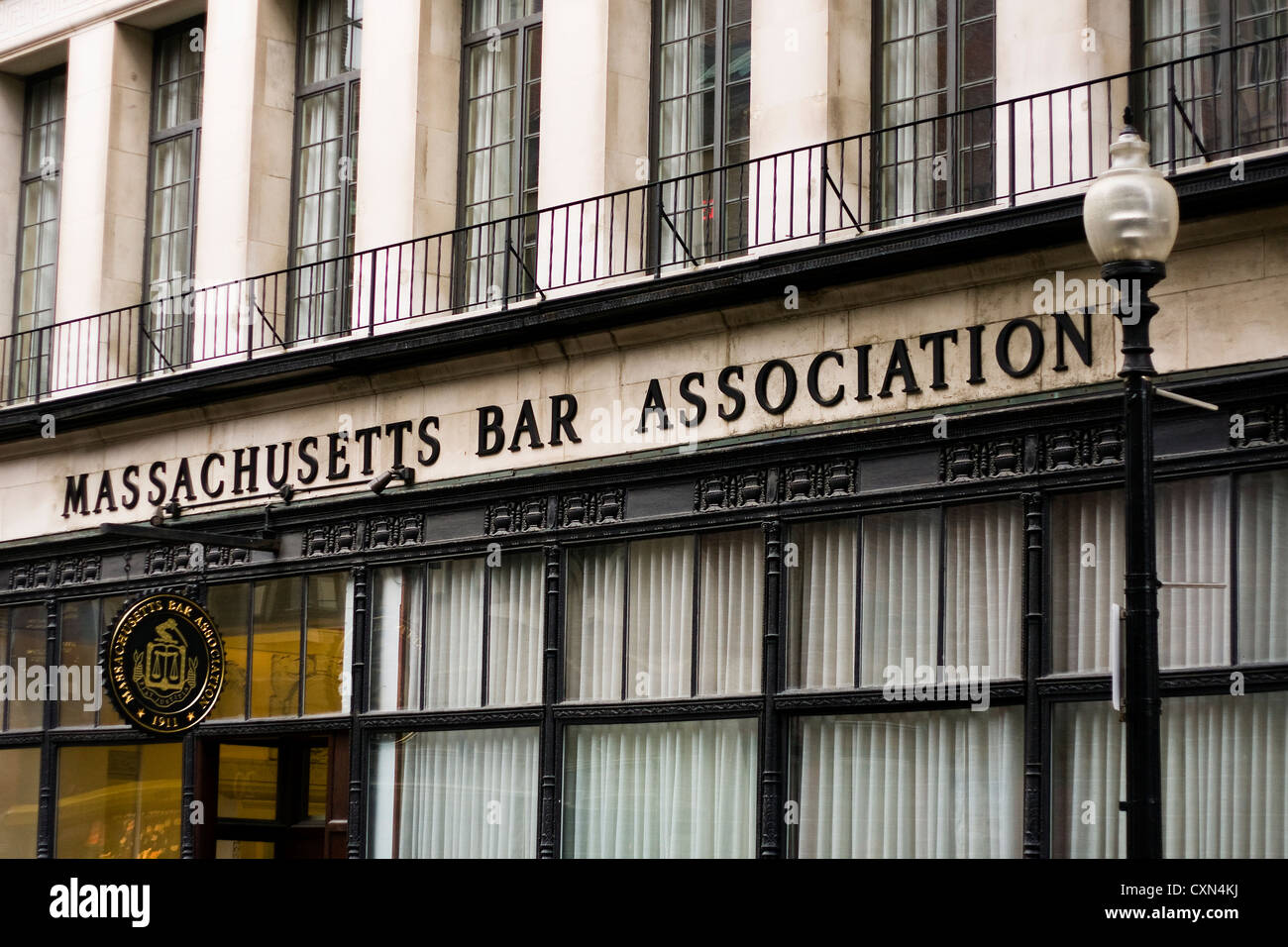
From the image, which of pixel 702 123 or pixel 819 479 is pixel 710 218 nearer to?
pixel 702 123

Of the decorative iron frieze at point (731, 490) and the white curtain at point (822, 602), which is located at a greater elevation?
the decorative iron frieze at point (731, 490)

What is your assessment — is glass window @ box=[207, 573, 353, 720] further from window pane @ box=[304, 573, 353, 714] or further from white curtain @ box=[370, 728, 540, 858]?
white curtain @ box=[370, 728, 540, 858]

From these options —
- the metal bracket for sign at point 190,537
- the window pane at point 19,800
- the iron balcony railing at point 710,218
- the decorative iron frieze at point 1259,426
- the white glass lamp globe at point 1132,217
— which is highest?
the iron balcony railing at point 710,218

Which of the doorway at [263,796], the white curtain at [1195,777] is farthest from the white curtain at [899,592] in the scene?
the doorway at [263,796]

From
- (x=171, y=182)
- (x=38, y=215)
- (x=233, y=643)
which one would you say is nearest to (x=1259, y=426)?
(x=233, y=643)

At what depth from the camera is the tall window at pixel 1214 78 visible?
14953mm

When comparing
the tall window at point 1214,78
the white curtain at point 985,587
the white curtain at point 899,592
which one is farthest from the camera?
the white curtain at point 899,592

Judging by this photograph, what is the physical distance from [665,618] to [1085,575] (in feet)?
13.5

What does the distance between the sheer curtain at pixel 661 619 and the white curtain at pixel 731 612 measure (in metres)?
0.18

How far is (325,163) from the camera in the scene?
2266cm

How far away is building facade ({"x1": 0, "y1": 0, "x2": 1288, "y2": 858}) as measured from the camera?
14992 millimetres

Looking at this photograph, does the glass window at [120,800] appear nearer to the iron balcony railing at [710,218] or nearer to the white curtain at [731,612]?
the iron balcony railing at [710,218]

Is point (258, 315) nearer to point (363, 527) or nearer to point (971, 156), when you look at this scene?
point (363, 527)
